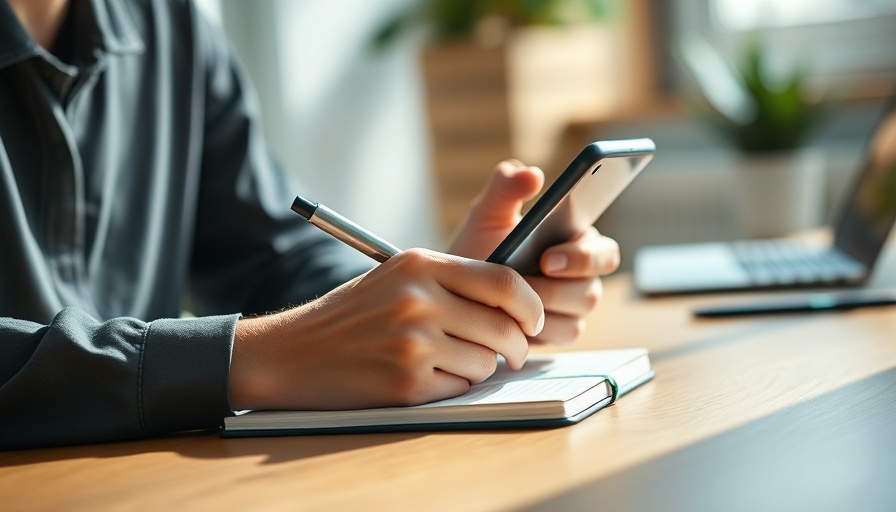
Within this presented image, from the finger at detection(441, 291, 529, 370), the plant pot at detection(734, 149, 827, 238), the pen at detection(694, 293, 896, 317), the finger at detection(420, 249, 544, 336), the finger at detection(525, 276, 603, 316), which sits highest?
the finger at detection(420, 249, 544, 336)

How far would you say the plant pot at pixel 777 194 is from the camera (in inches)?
95.2

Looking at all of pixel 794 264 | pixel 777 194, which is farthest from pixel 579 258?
pixel 777 194

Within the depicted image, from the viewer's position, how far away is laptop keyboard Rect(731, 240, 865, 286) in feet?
4.57

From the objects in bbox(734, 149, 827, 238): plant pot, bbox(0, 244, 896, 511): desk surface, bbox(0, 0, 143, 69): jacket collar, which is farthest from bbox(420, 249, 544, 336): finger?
bbox(734, 149, 827, 238): plant pot

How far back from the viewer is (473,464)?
65 centimetres

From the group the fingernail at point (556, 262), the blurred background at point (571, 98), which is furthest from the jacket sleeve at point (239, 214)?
the blurred background at point (571, 98)

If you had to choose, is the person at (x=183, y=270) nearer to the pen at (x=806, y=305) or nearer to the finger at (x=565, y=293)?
Answer: the finger at (x=565, y=293)

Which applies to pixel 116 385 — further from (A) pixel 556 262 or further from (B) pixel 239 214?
(B) pixel 239 214

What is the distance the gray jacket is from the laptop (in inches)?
19.5

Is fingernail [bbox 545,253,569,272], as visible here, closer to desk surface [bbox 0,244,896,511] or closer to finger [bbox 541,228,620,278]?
finger [bbox 541,228,620,278]

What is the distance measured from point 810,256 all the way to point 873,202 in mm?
113

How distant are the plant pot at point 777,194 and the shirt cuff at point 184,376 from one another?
1.87m

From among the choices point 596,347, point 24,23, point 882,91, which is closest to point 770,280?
point 596,347

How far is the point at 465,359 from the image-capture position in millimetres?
779
